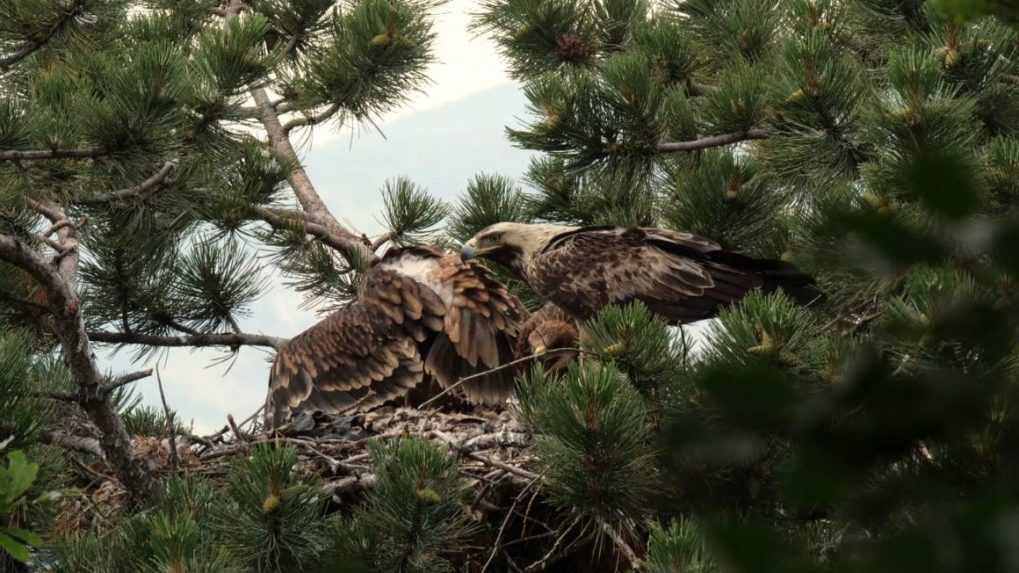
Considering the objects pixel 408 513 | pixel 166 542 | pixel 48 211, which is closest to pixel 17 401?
pixel 166 542

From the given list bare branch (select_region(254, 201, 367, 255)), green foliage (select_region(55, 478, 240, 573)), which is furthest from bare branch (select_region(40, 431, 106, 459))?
bare branch (select_region(254, 201, 367, 255))

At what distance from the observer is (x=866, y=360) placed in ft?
3.00

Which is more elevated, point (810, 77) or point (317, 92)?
point (317, 92)

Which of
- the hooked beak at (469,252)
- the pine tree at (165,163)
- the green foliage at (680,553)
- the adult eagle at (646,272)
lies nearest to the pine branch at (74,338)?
the pine tree at (165,163)

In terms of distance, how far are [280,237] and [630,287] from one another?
2.67 meters

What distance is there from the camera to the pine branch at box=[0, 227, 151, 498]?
12.5 ft

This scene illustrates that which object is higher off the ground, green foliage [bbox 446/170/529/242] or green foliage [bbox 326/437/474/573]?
green foliage [bbox 446/170/529/242]

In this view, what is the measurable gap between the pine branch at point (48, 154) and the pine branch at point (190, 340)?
2.60 metres

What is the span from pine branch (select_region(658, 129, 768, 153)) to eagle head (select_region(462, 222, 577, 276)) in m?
0.67

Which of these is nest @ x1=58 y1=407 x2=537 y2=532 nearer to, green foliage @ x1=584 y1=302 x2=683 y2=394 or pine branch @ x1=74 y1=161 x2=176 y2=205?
green foliage @ x1=584 y1=302 x2=683 y2=394

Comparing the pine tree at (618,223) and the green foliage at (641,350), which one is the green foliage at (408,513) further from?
the green foliage at (641,350)

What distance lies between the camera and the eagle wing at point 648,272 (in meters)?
5.85

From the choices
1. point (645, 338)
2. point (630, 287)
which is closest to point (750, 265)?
point (630, 287)

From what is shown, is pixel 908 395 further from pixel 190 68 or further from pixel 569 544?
pixel 190 68
